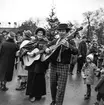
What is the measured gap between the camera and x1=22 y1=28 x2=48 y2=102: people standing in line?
6324 mm

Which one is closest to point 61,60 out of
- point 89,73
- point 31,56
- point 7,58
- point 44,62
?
point 44,62

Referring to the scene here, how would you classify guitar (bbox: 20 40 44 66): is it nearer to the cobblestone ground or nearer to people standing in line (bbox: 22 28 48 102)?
people standing in line (bbox: 22 28 48 102)

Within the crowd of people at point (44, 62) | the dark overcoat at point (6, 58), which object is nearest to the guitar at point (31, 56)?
the crowd of people at point (44, 62)

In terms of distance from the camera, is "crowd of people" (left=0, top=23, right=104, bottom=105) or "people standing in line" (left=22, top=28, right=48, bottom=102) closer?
"crowd of people" (left=0, top=23, right=104, bottom=105)

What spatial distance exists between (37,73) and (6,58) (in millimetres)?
1478

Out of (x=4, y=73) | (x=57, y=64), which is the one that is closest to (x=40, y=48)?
→ (x=57, y=64)

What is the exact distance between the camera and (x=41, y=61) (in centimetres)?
633

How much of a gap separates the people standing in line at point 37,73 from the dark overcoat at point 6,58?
112cm

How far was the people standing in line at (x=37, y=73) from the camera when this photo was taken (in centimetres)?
632

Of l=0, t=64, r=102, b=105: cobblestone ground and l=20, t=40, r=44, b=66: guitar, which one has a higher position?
l=20, t=40, r=44, b=66: guitar

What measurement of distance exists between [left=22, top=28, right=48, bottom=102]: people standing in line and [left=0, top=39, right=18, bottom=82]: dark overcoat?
1125 mm

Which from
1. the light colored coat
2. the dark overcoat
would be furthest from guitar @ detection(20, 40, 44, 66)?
the light colored coat

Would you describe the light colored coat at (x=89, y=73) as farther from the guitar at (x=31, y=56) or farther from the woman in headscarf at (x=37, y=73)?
the guitar at (x=31, y=56)

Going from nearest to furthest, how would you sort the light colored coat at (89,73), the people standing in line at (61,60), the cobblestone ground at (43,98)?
the people standing in line at (61,60)
the cobblestone ground at (43,98)
the light colored coat at (89,73)
